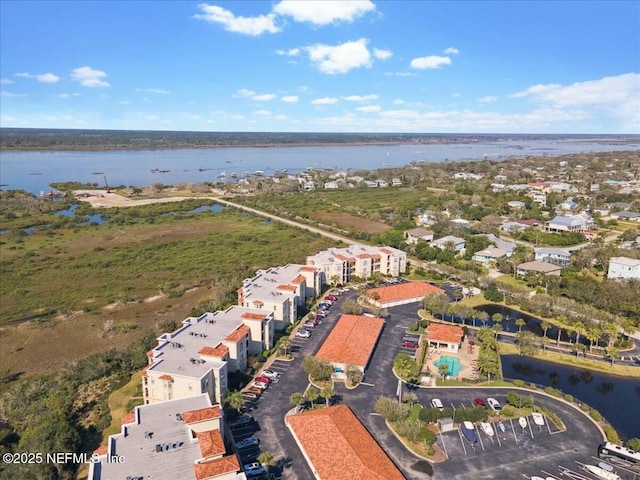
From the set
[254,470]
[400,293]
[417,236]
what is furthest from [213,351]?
[417,236]

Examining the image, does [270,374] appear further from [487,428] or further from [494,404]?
[494,404]

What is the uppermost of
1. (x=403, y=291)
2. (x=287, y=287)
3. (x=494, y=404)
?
(x=287, y=287)

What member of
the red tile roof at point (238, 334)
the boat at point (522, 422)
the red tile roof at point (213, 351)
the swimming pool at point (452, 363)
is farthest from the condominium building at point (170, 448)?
the swimming pool at point (452, 363)

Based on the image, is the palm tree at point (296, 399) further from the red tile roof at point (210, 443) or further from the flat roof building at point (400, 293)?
the flat roof building at point (400, 293)

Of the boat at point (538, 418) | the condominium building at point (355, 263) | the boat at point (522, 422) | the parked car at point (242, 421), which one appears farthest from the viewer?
the condominium building at point (355, 263)

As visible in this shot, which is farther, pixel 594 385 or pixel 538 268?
pixel 538 268
